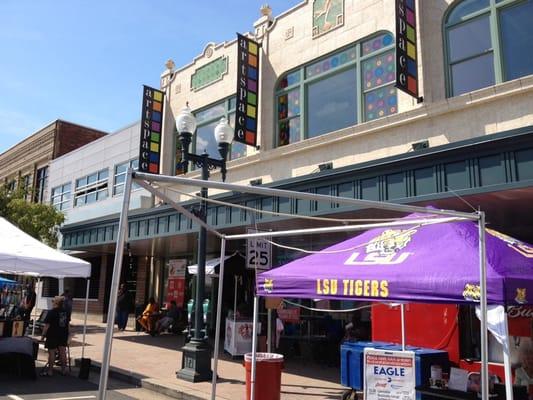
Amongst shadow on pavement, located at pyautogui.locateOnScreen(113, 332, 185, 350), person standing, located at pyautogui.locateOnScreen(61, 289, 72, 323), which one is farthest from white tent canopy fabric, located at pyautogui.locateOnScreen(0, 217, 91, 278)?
shadow on pavement, located at pyautogui.locateOnScreen(113, 332, 185, 350)

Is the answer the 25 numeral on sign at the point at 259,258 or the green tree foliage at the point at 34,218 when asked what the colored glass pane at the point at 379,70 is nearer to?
the 25 numeral on sign at the point at 259,258

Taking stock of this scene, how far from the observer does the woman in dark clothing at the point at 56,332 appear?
10.9m

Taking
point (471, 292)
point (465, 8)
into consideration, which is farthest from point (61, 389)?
point (465, 8)

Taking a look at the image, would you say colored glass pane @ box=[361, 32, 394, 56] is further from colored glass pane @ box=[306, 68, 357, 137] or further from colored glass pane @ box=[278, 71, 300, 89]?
colored glass pane @ box=[278, 71, 300, 89]

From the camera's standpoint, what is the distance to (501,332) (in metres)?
4.90

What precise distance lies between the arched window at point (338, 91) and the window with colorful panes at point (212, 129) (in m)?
2.05

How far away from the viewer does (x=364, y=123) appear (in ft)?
43.3

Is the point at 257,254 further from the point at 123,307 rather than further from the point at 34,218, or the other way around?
the point at 34,218

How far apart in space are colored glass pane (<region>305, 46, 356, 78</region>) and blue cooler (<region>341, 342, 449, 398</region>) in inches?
350

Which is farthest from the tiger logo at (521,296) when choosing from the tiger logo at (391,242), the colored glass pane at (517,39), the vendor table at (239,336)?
the vendor table at (239,336)

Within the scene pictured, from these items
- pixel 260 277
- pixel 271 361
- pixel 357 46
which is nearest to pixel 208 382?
pixel 271 361

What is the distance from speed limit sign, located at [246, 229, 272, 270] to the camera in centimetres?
934

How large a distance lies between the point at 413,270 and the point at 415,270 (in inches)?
0.9

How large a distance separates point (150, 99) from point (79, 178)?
10.2m
